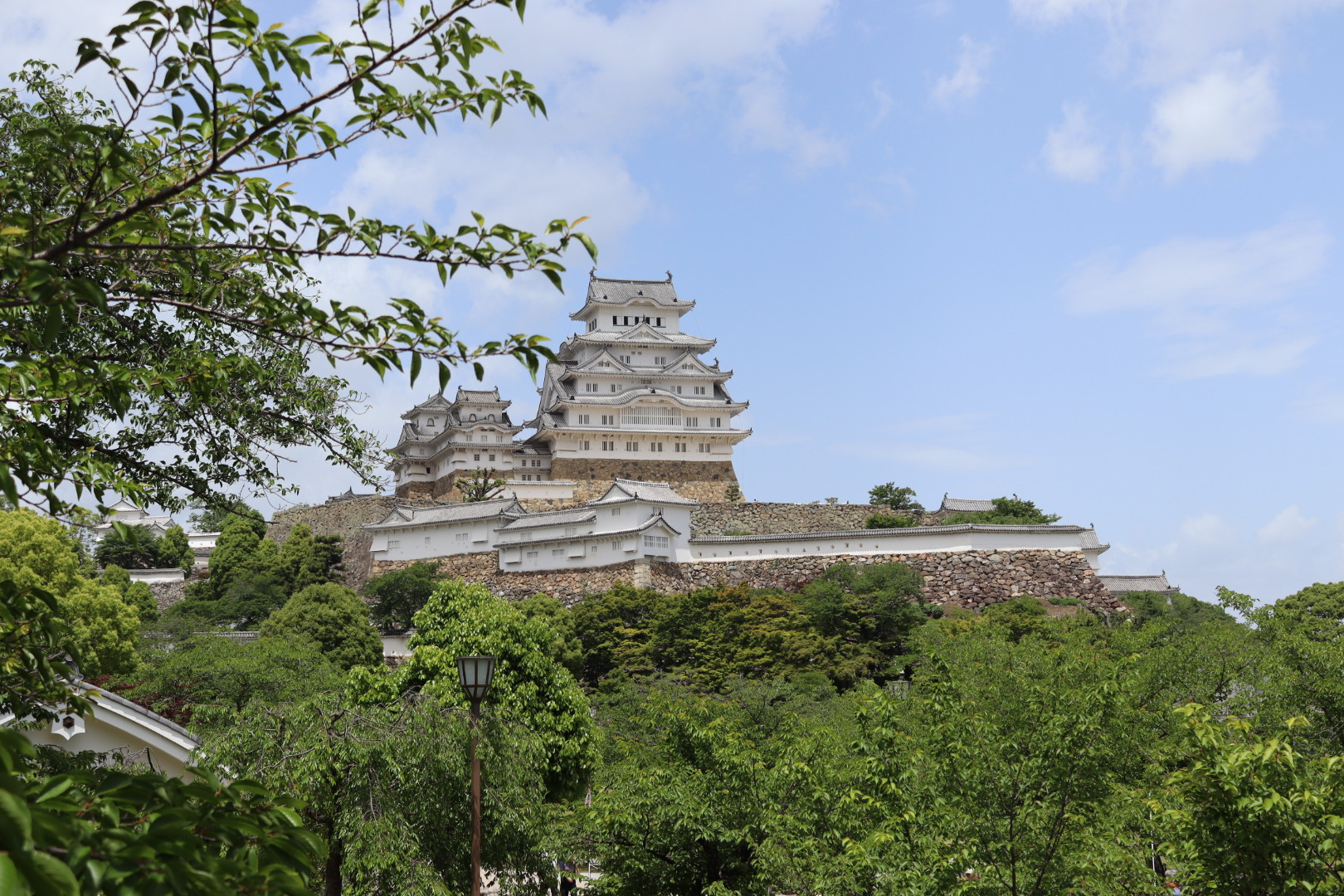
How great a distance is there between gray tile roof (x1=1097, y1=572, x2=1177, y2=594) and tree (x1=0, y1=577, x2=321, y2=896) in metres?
41.5

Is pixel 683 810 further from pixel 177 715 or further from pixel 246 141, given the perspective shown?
pixel 177 715

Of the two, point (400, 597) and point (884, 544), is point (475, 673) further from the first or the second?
point (884, 544)

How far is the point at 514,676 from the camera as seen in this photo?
53.7 ft

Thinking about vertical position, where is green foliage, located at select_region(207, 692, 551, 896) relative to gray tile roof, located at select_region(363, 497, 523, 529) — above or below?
below

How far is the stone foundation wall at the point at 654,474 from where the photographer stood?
4822cm

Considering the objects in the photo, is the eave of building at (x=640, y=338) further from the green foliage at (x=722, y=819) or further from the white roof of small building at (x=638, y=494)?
the green foliage at (x=722, y=819)

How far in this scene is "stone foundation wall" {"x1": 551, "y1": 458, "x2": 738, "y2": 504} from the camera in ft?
158

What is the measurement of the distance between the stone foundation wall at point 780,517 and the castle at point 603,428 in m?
3.77

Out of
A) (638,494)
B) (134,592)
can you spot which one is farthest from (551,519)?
(134,592)

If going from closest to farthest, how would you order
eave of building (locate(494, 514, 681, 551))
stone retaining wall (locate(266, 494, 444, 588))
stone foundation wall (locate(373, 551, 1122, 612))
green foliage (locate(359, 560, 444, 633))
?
green foliage (locate(359, 560, 444, 633))
stone foundation wall (locate(373, 551, 1122, 612))
eave of building (locate(494, 514, 681, 551))
stone retaining wall (locate(266, 494, 444, 588))

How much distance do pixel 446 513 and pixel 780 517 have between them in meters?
13.5

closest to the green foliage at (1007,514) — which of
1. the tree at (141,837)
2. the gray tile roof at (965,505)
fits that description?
the gray tile roof at (965,505)

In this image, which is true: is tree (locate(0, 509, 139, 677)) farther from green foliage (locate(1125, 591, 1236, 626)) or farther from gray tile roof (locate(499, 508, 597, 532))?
green foliage (locate(1125, 591, 1236, 626))

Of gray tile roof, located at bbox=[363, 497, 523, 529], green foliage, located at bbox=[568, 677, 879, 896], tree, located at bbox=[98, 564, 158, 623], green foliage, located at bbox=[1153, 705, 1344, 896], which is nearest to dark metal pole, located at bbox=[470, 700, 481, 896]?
green foliage, located at bbox=[568, 677, 879, 896]
